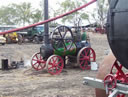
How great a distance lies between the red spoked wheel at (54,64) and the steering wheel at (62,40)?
30cm

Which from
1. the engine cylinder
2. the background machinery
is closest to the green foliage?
the background machinery

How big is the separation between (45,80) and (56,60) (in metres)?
1.35

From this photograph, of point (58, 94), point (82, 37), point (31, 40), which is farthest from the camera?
point (31, 40)

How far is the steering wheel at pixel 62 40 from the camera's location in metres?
7.39

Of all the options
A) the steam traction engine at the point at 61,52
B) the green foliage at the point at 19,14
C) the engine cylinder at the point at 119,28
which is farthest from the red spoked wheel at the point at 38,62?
the green foliage at the point at 19,14

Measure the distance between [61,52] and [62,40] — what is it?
1.38 ft

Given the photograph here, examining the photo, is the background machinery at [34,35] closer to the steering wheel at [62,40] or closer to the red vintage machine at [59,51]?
the red vintage machine at [59,51]

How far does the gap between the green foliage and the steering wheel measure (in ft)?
143

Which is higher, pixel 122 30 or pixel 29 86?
pixel 122 30

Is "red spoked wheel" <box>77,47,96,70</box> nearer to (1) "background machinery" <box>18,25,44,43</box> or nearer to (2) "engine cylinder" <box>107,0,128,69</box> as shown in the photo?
(2) "engine cylinder" <box>107,0,128,69</box>

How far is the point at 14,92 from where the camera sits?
5082 mm

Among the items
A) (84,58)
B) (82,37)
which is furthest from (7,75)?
(82,37)

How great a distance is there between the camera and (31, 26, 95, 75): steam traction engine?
24.1 feet

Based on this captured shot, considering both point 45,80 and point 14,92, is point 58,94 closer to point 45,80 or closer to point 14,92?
point 14,92
